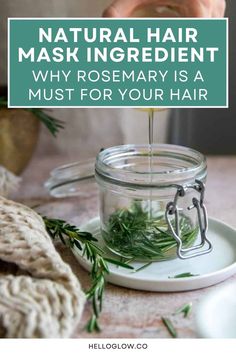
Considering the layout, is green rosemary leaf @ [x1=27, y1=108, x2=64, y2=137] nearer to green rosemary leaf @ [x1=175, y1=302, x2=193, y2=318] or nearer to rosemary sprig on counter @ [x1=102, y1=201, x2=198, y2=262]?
rosemary sprig on counter @ [x1=102, y1=201, x2=198, y2=262]

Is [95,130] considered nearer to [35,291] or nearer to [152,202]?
[152,202]

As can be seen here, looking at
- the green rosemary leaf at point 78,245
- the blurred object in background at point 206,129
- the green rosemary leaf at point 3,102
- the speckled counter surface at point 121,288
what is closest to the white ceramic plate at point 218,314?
the speckled counter surface at point 121,288

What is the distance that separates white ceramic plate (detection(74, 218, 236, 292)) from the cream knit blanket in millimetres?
58

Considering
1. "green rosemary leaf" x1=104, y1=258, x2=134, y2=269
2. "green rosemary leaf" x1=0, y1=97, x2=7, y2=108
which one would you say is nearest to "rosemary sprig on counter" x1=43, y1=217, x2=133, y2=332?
"green rosemary leaf" x1=104, y1=258, x2=134, y2=269

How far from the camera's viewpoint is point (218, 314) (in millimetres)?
469

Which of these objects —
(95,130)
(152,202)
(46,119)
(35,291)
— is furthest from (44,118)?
→ (35,291)

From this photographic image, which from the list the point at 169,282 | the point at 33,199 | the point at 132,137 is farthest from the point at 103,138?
the point at 169,282

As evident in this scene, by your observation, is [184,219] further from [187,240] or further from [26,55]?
[26,55]

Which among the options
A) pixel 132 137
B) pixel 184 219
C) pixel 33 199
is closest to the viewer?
pixel 184 219

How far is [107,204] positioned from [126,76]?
127 mm

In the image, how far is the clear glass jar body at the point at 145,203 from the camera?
519 millimetres

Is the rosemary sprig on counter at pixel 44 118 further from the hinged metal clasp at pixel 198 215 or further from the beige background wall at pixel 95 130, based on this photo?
the hinged metal clasp at pixel 198 215

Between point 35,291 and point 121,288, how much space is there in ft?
0.30

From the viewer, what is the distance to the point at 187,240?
539mm
